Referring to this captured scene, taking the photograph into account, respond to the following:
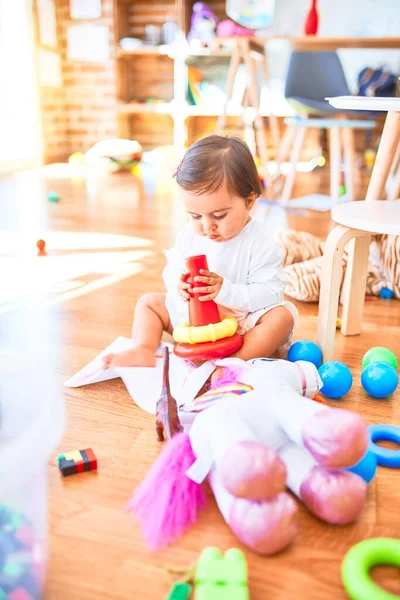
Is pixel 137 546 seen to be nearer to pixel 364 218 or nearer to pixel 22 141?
pixel 364 218

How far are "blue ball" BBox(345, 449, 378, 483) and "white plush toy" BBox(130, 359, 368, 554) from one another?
5 cm

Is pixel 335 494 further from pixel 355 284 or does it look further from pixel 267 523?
pixel 355 284

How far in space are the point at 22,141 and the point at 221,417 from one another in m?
3.46

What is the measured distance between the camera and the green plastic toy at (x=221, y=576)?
52cm

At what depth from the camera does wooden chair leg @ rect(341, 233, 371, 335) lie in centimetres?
113

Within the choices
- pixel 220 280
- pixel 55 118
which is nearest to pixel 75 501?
pixel 220 280

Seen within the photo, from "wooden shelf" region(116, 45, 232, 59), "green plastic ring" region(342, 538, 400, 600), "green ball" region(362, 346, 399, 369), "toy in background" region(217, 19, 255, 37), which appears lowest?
"green ball" region(362, 346, 399, 369)

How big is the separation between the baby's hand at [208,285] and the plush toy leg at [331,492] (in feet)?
1.11

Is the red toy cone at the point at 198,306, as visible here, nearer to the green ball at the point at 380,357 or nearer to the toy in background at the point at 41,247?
the green ball at the point at 380,357

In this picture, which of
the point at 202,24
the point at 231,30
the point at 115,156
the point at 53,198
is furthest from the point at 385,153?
the point at 202,24

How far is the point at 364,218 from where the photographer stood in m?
0.94

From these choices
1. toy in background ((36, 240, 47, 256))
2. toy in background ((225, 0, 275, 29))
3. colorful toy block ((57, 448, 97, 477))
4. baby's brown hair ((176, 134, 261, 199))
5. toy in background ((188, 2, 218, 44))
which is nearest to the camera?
colorful toy block ((57, 448, 97, 477))

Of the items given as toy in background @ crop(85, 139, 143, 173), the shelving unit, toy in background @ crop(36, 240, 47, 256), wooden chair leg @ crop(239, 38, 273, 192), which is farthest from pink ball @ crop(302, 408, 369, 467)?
the shelving unit

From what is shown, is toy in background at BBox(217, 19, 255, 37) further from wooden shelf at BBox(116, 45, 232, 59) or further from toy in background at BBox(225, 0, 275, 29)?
wooden shelf at BBox(116, 45, 232, 59)
